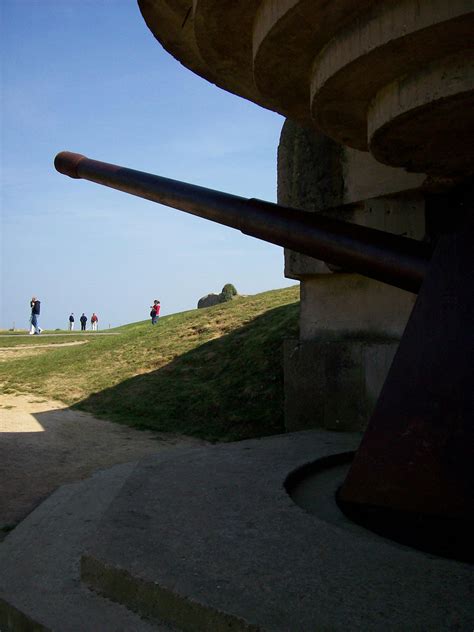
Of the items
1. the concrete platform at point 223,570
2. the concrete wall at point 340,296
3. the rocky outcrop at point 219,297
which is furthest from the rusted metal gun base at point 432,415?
the rocky outcrop at point 219,297

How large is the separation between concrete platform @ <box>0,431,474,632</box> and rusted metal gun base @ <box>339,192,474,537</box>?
7.7 inches

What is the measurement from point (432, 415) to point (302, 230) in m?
1.44

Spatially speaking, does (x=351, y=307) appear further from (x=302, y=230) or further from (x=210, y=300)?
(x=210, y=300)

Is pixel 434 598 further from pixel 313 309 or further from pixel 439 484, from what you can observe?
pixel 313 309

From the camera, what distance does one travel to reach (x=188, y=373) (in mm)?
8648

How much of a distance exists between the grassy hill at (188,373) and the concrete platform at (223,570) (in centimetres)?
349

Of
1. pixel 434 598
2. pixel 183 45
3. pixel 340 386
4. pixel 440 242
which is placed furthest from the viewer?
pixel 340 386

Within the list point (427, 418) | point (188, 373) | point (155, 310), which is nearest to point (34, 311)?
point (155, 310)

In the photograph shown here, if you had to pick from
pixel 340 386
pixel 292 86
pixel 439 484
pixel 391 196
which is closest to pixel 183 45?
pixel 292 86

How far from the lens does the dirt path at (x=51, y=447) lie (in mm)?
4438

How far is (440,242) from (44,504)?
9.26 ft

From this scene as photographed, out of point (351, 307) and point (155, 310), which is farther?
point (155, 310)

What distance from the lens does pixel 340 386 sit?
5.08 m

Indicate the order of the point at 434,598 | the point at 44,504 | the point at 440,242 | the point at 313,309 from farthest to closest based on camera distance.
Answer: the point at 313,309
the point at 44,504
the point at 440,242
the point at 434,598
